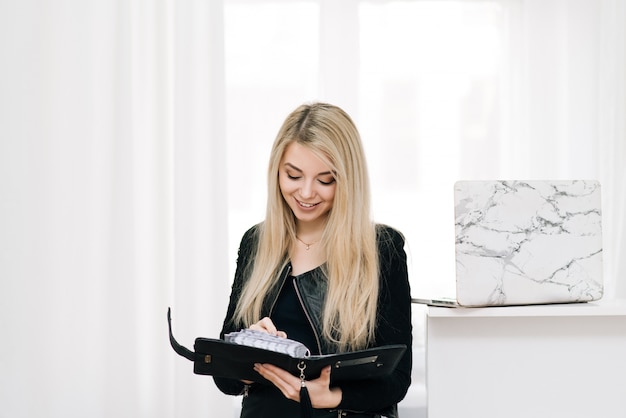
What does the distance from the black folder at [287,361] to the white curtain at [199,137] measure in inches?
43.9

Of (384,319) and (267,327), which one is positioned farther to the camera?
(384,319)

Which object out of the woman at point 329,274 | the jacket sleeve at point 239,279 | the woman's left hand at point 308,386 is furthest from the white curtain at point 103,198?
the woman's left hand at point 308,386

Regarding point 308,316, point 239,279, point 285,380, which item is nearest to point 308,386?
point 285,380

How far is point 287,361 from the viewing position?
126cm

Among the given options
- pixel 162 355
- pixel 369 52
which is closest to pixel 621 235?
pixel 369 52

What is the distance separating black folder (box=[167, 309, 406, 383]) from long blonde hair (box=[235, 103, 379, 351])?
0.60ft

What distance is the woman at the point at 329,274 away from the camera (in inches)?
59.7

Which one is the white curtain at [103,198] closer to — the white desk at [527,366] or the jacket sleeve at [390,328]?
the jacket sleeve at [390,328]

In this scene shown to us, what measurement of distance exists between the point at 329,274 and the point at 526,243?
17.1 inches

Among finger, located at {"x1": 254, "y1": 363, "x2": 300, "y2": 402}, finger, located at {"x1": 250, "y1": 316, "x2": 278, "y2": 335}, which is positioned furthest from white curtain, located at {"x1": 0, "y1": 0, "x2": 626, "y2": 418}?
finger, located at {"x1": 254, "y1": 363, "x2": 300, "y2": 402}

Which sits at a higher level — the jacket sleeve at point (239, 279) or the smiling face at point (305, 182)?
the smiling face at point (305, 182)

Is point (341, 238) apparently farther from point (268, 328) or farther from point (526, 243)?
point (526, 243)

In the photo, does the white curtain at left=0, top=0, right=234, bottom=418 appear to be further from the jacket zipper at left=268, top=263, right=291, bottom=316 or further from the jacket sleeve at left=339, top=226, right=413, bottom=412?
the jacket sleeve at left=339, top=226, right=413, bottom=412

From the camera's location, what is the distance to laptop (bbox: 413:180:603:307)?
139cm
